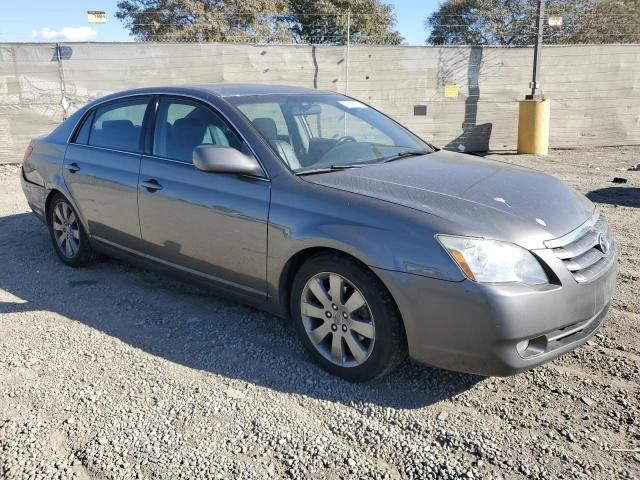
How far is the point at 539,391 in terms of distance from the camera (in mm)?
3070

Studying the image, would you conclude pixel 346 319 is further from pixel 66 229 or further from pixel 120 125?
pixel 66 229

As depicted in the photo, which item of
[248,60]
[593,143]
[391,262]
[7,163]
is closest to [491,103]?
[593,143]

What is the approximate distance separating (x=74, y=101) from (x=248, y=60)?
3674 mm

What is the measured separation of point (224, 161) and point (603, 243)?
7.25 feet

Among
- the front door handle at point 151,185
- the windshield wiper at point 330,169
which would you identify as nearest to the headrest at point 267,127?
the windshield wiper at point 330,169

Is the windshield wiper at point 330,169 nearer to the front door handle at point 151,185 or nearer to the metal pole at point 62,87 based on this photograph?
the front door handle at point 151,185

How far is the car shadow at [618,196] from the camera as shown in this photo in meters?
7.26

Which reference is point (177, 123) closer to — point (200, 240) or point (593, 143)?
point (200, 240)

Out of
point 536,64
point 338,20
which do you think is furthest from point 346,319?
point 338,20

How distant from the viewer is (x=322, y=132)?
3.97 m

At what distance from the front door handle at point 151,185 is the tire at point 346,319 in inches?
54.1

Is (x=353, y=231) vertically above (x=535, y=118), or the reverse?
(x=535, y=118)

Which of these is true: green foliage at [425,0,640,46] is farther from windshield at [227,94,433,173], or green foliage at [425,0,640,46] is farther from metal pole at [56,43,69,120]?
windshield at [227,94,433,173]

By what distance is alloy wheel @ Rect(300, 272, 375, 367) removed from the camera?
3064 mm
